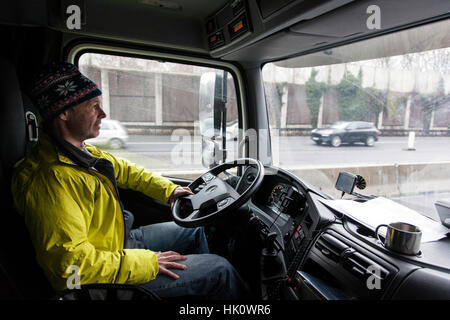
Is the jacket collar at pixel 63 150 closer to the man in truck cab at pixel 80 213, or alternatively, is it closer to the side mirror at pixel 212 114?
the man in truck cab at pixel 80 213

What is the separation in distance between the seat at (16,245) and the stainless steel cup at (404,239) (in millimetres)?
951

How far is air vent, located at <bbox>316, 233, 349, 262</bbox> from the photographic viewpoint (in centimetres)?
124

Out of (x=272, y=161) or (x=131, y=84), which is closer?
(x=131, y=84)

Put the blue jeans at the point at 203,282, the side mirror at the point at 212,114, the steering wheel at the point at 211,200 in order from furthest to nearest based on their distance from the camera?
the side mirror at the point at 212,114
the steering wheel at the point at 211,200
the blue jeans at the point at 203,282

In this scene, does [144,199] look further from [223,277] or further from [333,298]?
[333,298]

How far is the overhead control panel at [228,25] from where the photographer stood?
1.69 metres

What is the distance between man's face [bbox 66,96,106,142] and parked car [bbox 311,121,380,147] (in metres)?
1.48

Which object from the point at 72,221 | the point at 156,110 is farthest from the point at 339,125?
the point at 72,221

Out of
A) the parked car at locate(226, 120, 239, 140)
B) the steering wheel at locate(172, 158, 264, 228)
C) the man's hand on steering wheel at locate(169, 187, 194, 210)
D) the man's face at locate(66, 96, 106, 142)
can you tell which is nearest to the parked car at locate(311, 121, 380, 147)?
the steering wheel at locate(172, 158, 264, 228)

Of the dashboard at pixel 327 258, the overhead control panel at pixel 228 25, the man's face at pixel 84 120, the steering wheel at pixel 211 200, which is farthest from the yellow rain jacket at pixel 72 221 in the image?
the overhead control panel at pixel 228 25

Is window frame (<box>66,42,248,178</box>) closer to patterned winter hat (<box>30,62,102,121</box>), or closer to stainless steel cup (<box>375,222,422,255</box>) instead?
patterned winter hat (<box>30,62,102,121</box>)
